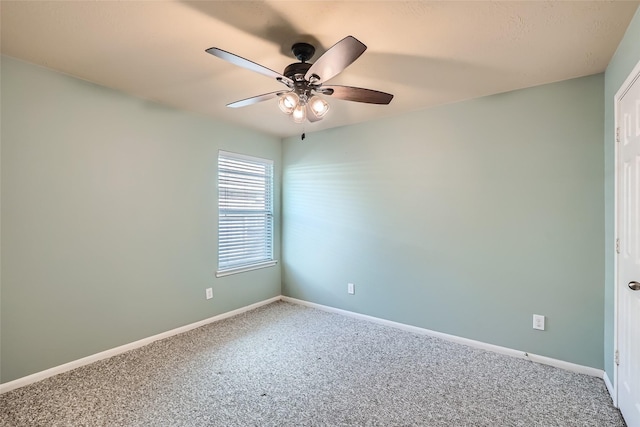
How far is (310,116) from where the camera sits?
2.22 meters

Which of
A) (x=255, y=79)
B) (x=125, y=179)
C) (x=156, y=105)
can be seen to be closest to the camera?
(x=255, y=79)

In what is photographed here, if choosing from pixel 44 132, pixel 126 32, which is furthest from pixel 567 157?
pixel 44 132

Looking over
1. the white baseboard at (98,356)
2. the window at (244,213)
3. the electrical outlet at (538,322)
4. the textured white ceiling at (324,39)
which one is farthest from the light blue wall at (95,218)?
the electrical outlet at (538,322)

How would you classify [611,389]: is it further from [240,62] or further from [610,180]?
[240,62]

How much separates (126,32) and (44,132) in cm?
111

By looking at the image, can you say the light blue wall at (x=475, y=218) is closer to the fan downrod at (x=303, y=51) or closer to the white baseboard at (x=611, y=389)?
the white baseboard at (x=611, y=389)

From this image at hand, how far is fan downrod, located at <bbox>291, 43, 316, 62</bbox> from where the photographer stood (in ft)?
5.99

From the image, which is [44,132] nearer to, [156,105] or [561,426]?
[156,105]

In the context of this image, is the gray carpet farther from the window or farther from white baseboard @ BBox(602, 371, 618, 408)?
the window

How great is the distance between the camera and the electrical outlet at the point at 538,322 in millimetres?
2454

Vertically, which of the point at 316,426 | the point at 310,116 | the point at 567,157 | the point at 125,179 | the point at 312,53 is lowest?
the point at 316,426

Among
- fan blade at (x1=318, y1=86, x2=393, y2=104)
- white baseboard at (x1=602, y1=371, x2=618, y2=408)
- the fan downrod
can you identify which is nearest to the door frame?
white baseboard at (x1=602, y1=371, x2=618, y2=408)

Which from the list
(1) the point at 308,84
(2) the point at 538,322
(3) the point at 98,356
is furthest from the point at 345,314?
(1) the point at 308,84

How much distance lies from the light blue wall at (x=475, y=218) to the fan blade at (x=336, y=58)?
172 centimetres
